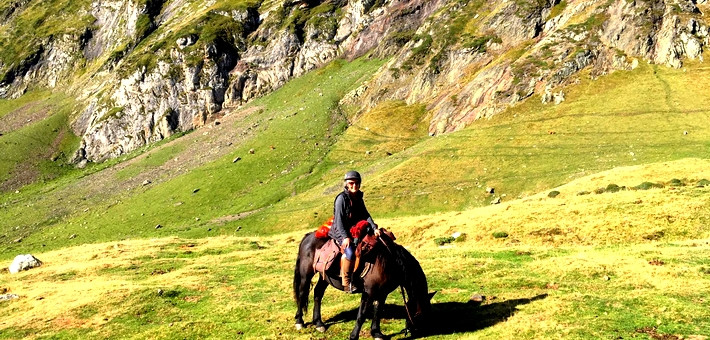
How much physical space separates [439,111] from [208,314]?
2901 inches

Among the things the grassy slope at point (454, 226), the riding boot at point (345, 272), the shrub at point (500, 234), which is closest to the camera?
the riding boot at point (345, 272)

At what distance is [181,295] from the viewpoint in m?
23.9

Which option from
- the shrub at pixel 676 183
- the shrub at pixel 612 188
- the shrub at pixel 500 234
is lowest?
the shrub at pixel 612 188

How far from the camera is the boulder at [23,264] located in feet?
116

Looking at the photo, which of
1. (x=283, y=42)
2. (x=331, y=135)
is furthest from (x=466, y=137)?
(x=283, y=42)

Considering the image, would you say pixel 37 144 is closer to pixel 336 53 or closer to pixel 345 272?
pixel 336 53

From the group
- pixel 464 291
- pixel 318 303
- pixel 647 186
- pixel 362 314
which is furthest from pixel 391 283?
pixel 647 186

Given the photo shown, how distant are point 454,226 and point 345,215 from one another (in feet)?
82.9

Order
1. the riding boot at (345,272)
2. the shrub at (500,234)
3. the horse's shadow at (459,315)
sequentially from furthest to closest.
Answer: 1. the shrub at (500,234)
2. the horse's shadow at (459,315)
3. the riding boot at (345,272)

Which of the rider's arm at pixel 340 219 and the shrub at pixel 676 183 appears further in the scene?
the shrub at pixel 676 183

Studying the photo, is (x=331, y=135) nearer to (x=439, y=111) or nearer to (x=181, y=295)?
(x=439, y=111)

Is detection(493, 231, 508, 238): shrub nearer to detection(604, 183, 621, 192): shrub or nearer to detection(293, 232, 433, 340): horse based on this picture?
detection(604, 183, 621, 192): shrub

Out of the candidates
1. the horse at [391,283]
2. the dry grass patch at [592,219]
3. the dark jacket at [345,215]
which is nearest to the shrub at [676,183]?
the dry grass patch at [592,219]

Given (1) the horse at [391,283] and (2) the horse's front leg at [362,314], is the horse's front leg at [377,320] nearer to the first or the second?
(1) the horse at [391,283]
